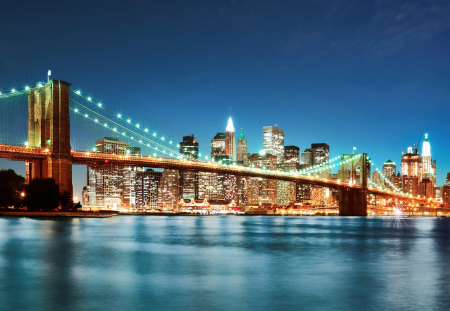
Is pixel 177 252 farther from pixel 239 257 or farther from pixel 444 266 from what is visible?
pixel 444 266

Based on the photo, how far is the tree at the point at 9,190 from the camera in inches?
2296

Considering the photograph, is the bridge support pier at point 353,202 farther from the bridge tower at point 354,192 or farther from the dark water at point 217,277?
the dark water at point 217,277

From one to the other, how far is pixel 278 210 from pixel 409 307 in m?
142

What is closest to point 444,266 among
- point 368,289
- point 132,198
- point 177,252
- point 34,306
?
point 368,289

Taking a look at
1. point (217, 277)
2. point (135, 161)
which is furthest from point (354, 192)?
point (217, 277)

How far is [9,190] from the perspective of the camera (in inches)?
2314

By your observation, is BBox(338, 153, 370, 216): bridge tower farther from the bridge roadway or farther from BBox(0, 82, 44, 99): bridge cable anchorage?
BBox(0, 82, 44, 99): bridge cable anchorage

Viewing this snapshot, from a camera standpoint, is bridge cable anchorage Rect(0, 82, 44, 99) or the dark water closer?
the dark water

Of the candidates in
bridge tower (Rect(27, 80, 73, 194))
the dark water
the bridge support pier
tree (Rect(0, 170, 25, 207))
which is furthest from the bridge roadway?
the dark water

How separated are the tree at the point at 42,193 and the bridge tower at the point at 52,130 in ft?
7.39

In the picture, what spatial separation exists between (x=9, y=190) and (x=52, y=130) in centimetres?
1011

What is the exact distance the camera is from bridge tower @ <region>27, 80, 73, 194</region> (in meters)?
54.1

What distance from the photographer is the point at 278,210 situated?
152 m

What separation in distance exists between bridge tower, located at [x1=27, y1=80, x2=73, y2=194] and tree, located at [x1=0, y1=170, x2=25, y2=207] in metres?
2.77
